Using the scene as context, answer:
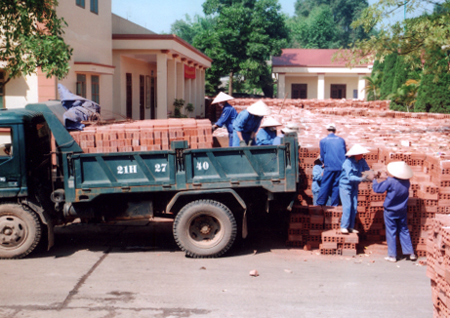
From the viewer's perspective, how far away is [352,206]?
795 centimetres

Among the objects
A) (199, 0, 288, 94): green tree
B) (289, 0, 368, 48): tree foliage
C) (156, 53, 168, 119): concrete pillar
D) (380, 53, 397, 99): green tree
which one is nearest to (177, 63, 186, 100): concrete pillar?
(156, 53, 168, 119): concrete pillar

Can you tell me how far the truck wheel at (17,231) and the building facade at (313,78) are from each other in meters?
39.0

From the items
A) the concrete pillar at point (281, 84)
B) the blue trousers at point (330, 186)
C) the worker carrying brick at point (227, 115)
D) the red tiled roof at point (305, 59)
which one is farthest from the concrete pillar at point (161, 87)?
the concrete pillar at point (281, 84)

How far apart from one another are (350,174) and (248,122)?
6.39ft

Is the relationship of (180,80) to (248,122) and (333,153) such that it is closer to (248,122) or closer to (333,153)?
(248,122)

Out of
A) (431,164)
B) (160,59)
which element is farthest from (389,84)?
(431,164)

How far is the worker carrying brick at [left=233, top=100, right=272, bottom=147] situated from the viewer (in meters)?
8.73

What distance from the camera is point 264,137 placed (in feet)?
28.6

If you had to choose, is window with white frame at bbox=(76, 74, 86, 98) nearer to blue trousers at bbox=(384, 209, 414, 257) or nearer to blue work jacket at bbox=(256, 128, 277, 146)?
blue work jacket at bbox=(256, 128, 277, 146)

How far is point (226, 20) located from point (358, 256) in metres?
33.8

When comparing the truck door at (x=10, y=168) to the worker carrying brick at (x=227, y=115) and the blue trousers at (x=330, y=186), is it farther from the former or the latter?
the blue trousers at (x=330, y=186)

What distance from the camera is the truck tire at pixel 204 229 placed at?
24.6 feet

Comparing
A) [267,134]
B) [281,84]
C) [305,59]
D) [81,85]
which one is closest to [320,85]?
[305,59]

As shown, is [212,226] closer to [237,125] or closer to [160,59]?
[237,125]
